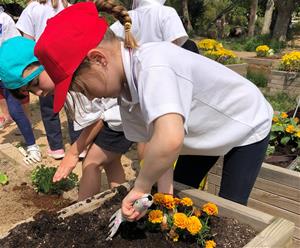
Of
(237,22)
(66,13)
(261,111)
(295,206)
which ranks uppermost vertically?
(66,13)

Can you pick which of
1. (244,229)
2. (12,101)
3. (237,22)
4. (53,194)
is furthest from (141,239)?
(237,22)

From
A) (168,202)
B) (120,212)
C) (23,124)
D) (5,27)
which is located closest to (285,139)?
(168,202)

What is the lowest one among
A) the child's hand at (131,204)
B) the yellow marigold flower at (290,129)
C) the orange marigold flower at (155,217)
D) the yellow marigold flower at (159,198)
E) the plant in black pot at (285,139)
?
the plant in black pot at (285,139)

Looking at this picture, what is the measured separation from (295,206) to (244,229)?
2.82 ft

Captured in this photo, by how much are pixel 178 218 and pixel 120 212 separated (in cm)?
24

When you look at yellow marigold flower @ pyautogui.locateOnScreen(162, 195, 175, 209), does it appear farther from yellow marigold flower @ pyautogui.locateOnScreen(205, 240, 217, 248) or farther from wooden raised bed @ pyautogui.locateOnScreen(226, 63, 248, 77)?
wooden raised bed @ pyautogui.locateOnScreen(226, 63, 248, 77)

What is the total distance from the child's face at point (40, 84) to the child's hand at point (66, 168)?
1.22 feet

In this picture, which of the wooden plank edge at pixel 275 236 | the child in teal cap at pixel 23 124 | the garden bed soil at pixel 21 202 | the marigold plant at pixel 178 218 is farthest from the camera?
the child in teal cap at pixel 23 124

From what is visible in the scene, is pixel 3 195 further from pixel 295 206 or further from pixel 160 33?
pixel 295 206

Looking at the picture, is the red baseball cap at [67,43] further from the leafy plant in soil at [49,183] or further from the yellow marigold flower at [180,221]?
the leafy plant in soil at [49,183]

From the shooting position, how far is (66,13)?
4.25ft

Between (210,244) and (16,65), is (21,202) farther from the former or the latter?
(210,244)

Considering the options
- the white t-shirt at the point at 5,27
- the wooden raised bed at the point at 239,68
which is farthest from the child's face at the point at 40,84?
the wooden raised bed at the point at 239,68

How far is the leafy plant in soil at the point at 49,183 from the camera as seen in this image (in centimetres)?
311
